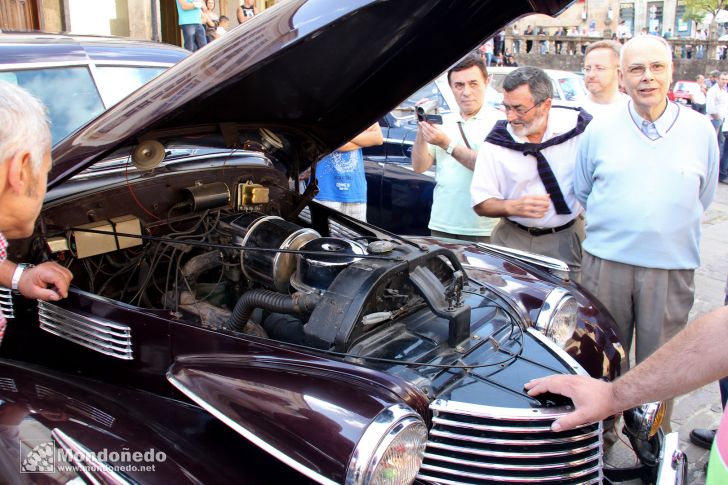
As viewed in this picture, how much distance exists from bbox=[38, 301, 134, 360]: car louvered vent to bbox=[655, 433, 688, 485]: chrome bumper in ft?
5.18

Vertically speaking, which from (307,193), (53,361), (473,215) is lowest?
(53,361)

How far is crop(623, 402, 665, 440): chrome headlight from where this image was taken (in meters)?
1.95

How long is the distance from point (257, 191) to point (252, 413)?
4.04ft

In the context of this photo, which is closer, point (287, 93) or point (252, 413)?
point (252, 413)

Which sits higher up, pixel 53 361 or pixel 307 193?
pixel 307 193

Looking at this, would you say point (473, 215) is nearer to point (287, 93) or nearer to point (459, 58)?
point (459, 58)

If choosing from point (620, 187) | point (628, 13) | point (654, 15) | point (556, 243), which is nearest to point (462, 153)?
point (556, 243)

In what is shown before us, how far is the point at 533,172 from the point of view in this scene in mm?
3193

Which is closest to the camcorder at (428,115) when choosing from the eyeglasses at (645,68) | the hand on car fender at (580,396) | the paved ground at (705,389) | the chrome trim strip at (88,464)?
the eyeglasses at (645,68)

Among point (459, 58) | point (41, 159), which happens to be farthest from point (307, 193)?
point (41, 159)

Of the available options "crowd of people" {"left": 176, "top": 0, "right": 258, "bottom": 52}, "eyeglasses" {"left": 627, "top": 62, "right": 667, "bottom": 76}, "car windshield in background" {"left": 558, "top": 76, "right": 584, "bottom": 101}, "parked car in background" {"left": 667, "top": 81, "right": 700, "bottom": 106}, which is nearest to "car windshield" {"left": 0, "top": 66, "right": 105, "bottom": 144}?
"eyeglasses" {"left": 627, "top": 62, "right": 667, "bottom": 76}

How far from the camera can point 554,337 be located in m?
2.24

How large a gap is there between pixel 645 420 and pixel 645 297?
94cm

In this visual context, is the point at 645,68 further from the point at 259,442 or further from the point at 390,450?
the point at 259,442
